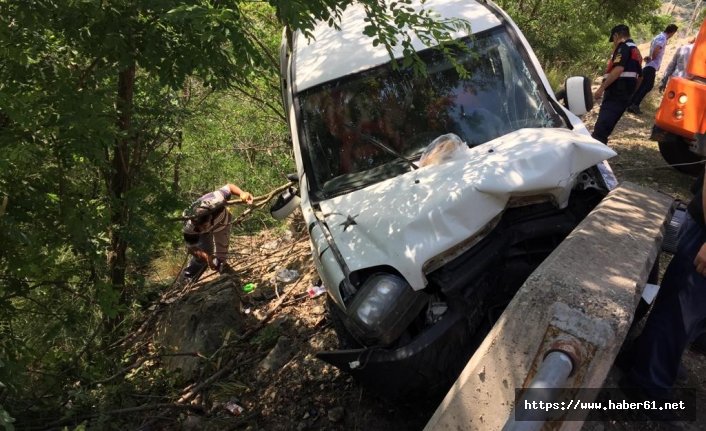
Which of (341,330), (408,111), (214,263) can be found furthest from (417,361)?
(214,263)

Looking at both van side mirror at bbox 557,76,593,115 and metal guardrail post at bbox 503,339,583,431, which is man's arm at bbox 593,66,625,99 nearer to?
van side mirror at bbox 557,76,593,115

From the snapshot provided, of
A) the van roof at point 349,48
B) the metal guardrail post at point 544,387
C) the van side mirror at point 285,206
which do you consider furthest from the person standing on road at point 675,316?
the van side mirror at point 285,206

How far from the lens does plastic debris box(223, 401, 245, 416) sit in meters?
3.23

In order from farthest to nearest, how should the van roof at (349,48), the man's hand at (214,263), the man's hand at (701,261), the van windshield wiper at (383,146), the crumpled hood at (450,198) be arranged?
the man's hand at (214,263) < the van roof at (349,48) < the van windshield wiper at (383,146) < the crumpled hood at (450,198) < the man's hand at (701,261)

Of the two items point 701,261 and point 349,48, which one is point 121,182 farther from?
point 701,261

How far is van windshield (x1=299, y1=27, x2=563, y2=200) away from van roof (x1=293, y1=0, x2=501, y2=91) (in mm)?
75

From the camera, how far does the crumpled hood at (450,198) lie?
245 centimetres

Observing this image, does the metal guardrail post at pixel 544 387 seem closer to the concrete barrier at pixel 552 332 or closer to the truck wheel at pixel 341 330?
the concrete barrier at pixel 552 332

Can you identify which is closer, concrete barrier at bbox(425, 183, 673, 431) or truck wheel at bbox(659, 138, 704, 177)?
concrete barrier at bbox(425, 183, 673, 431)

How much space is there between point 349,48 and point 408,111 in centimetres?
73

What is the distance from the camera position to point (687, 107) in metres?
4.69

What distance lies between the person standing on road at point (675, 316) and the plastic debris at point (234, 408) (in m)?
2.45

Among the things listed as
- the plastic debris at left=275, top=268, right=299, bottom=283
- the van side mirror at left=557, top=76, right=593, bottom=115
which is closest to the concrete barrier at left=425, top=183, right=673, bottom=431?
the van side mirror at left=557, top=76, right=593, bottom=115

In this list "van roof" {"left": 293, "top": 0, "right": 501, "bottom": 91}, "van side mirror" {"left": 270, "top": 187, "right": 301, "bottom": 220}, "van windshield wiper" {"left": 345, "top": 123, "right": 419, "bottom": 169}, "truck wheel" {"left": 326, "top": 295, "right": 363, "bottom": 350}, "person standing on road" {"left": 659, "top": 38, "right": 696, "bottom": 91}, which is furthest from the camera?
"person standing on road" {"left": 659, "top": 38, "right": 696, "bottom": 91}
